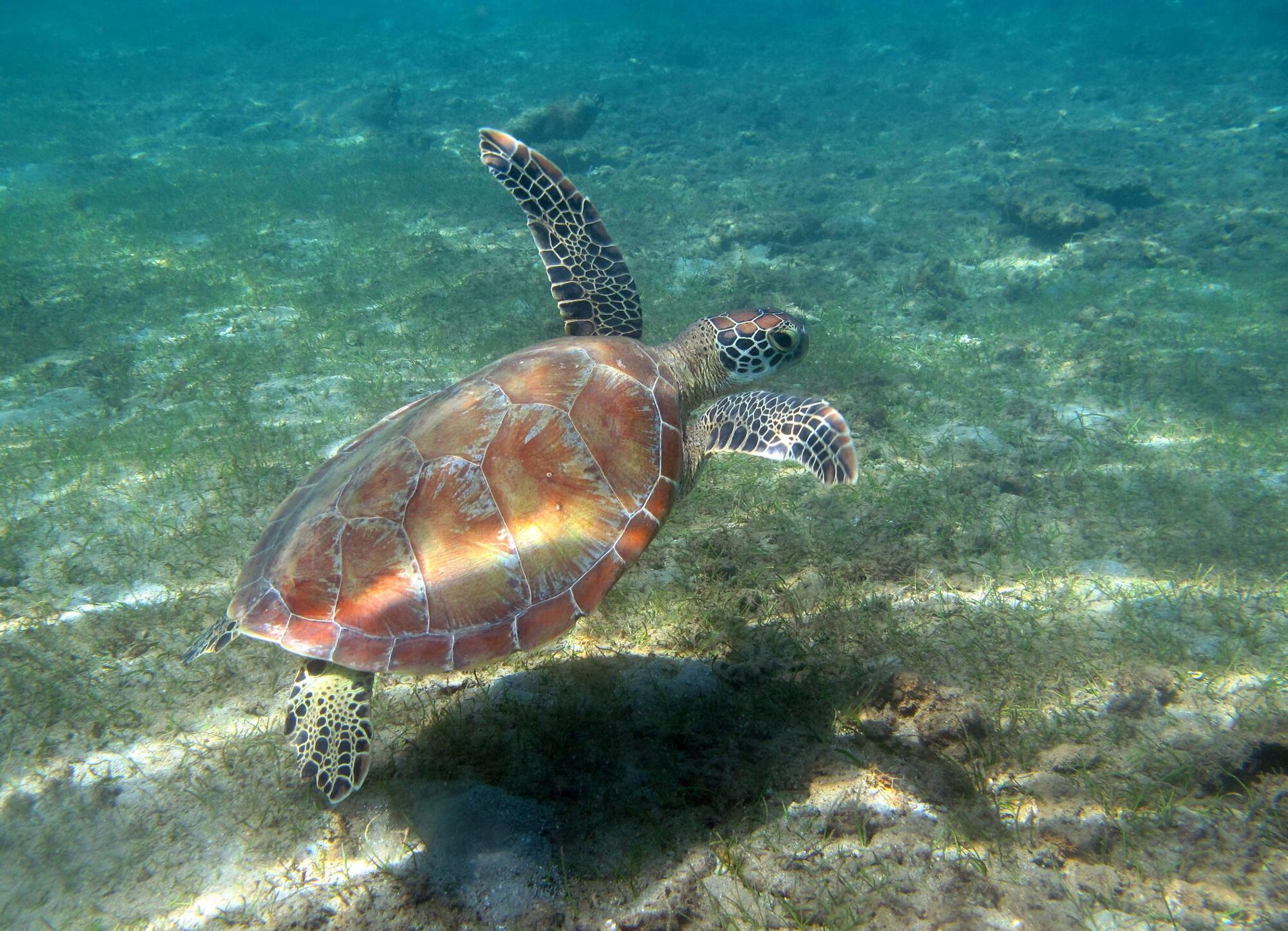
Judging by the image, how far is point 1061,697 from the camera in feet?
8.59

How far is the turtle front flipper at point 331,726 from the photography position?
2.24 metres

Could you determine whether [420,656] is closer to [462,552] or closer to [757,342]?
[462,552]

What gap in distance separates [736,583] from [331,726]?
2.11 m

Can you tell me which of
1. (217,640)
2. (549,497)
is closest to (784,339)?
(549,497)

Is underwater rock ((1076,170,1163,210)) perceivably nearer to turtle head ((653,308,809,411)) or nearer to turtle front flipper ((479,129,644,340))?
turtle head ((653,308,809,411))

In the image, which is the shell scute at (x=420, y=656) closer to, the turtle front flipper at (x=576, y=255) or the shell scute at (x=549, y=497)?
the shell scute at (x=549, y=497)

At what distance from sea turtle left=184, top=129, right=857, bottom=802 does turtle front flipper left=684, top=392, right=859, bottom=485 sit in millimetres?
11

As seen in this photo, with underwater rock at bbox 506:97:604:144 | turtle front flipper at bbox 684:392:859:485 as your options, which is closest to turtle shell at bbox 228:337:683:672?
turtle front flipper at bbox 684:392:859:485

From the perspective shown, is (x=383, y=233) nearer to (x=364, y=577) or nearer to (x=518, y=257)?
(x=518, y=257)

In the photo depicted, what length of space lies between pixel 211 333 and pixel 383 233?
369cm

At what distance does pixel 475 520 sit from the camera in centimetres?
251

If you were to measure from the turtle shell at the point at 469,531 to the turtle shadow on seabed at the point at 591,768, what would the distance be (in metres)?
0.49

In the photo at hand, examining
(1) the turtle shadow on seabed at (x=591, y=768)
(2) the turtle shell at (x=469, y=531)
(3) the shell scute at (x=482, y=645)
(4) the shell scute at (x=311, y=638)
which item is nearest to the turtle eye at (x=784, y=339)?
(2) the turtle shell at (x=469, y=531)

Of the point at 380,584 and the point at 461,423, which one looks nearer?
the point at 380,584
